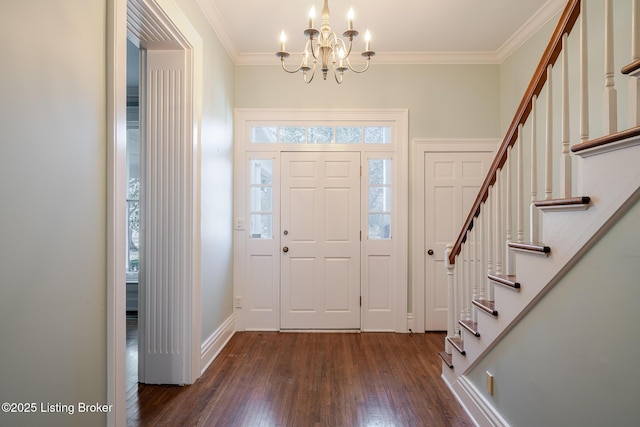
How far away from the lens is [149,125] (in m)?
2.42

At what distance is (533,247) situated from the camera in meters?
1.51

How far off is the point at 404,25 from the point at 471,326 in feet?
8.51

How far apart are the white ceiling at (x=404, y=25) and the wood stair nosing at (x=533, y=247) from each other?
6.94ft

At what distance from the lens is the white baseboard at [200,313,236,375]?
270 centimetres

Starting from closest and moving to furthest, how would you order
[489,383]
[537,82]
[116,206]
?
[116,206]
[537,82]
[489,383]

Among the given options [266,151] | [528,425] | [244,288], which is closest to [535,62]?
[266,151]

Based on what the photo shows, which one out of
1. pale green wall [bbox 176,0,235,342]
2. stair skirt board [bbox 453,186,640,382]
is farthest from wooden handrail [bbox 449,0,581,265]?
pale green wall [bbox 176,0,235,342]

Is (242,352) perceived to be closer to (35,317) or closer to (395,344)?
(395,344)

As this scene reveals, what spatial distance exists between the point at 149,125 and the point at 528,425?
2.87 meters

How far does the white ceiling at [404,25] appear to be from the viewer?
2.74 metres

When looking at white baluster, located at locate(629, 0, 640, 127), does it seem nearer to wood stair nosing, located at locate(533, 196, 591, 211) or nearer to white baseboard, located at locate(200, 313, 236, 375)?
wood stair nosing, located at locate(533, 196, 591, 211)

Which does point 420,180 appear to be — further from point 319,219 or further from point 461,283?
point 461,283

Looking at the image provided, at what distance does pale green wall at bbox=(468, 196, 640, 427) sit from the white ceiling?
94.7 inches

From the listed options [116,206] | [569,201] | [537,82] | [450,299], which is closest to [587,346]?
[569,201]
